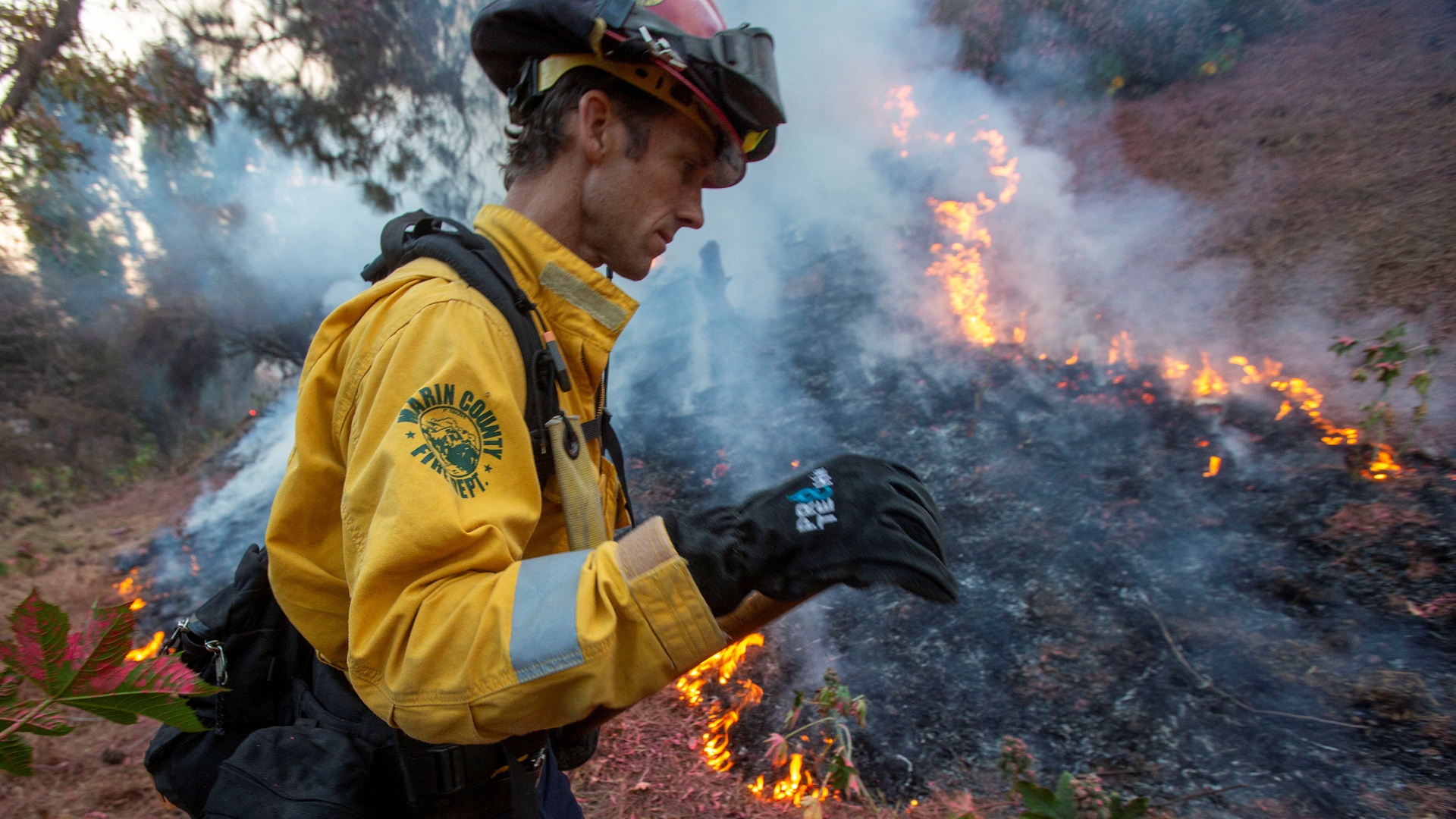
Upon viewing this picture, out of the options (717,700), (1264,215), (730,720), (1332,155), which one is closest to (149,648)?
(717,700)

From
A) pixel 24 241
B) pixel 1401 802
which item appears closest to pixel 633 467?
pixel 1401 802

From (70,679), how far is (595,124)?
1.49m

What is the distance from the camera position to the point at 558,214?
1.73 m

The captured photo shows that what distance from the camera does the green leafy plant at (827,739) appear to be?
140 inches

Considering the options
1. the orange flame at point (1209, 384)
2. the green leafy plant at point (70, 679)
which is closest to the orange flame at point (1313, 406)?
the orange flame at point (1209, 384)

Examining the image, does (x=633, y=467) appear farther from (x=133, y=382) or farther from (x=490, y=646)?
(x=133, y=382)

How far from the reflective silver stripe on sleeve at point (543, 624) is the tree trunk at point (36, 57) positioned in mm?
9327

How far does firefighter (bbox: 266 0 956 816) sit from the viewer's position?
1.07 metres

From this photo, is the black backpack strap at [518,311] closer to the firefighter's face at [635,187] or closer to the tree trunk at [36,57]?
the firefighter's face at [635,187]

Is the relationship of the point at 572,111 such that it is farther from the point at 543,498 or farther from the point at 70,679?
the point at 70,679

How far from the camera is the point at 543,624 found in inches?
41.6

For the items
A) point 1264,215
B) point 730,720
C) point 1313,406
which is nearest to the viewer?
point 730,720

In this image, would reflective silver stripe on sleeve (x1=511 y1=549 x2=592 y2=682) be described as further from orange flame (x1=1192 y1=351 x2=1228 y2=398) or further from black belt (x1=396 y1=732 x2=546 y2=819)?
orange flame (x1=1192 y1=351 x2=1228 y2=398)

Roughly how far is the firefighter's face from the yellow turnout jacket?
0.48 meters
